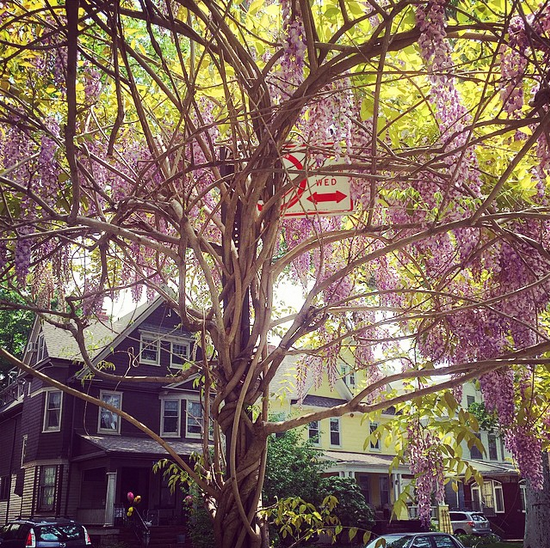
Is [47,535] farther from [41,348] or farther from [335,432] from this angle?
[335,432]

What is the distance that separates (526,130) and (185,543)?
17130mm

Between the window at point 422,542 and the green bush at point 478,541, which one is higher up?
the window at point 422,542

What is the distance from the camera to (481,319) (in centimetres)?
371

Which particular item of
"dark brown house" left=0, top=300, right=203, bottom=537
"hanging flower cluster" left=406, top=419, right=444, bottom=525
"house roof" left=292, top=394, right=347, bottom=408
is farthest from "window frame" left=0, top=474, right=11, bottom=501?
"hanging flower cluster" left=406, top=419, right=444, bottom=525

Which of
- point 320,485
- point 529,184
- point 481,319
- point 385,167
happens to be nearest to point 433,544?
point 320,485

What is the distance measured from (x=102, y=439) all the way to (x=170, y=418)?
2.66m

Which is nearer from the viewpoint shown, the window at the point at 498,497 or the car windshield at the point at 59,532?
the car windshield at the point at 59,532

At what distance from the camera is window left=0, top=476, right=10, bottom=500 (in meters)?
24.8

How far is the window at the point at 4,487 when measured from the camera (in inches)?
977

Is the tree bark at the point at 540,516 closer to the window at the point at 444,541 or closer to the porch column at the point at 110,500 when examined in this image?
→ the window at the point at 444,541

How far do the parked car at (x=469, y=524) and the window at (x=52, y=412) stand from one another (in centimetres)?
1583

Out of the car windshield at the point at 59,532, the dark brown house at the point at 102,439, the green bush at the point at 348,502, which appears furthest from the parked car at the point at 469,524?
the car windshield at the point at 59,532

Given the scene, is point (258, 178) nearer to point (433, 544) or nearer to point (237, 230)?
point (237, 230)

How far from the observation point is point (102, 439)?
63.5 ft
